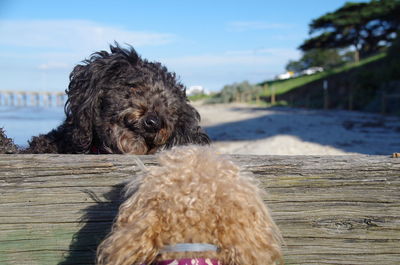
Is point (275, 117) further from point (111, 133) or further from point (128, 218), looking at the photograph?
point (128, 218)

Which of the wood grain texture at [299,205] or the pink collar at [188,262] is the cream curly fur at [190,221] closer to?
the pink collar at [188,262]

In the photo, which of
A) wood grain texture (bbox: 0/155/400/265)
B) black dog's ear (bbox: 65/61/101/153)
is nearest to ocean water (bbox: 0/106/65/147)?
black dog's ear (bbox: 65/61/101/153)

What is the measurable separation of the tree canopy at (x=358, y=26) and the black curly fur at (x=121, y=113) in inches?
1836

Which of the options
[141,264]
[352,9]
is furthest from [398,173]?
[352,9]

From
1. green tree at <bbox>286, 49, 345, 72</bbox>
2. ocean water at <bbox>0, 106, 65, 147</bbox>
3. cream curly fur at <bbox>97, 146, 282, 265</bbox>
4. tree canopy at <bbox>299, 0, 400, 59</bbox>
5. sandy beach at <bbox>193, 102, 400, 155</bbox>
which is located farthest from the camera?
green tree at <bbox>286, 49, 345, 72</bbox>

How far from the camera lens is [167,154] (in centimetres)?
188

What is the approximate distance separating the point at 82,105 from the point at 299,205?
195 centimetres

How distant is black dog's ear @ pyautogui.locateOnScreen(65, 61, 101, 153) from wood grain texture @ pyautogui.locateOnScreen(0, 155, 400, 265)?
1253 millimetres

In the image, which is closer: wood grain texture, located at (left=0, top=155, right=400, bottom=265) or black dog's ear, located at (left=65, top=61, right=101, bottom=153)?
wood grain texture, located at (left=0, top=155, right=400, bottom=265)

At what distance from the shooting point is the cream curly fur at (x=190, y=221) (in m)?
1.67

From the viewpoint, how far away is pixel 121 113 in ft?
11.3

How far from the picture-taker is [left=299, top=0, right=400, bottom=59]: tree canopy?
46.7m

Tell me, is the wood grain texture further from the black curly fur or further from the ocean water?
the black curly fur

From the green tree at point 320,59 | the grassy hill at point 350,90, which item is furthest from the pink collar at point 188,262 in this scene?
the green tree at point 320,59
